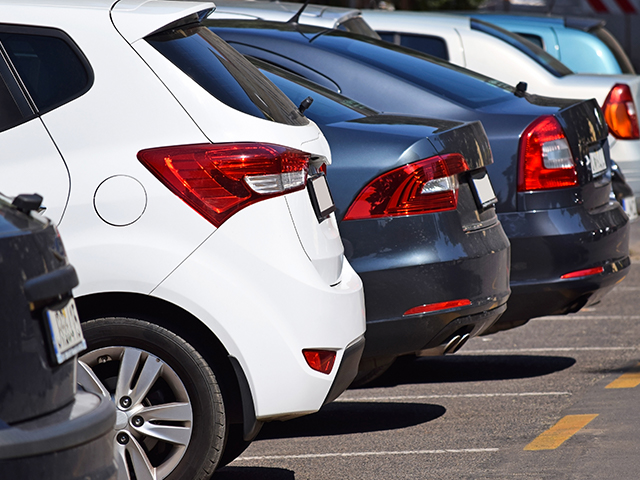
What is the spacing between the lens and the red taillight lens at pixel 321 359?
3.88m

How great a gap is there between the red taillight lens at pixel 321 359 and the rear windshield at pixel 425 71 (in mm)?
2387

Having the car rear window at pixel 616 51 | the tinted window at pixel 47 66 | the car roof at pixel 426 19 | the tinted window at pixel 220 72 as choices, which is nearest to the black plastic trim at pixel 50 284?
the tinted window at pixel 47 66

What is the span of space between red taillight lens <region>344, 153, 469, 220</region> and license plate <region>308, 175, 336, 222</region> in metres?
0.43

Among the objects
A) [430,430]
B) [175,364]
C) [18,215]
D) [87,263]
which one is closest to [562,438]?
[430,430]

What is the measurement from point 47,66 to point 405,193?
1.55 m

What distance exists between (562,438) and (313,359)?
152 cm

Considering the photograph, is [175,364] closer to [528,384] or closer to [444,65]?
[528,384]

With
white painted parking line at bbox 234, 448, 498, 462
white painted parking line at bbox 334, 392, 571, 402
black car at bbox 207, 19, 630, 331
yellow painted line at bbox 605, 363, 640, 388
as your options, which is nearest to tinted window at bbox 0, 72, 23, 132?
white painted parking line at bbox 234, 448, 498, 462

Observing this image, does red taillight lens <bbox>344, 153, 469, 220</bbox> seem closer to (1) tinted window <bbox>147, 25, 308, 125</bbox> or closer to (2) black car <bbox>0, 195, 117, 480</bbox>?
(1) tinted window <bbox>147, 25, 308, 125</bbox>

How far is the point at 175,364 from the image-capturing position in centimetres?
390

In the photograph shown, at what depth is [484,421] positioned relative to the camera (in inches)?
207

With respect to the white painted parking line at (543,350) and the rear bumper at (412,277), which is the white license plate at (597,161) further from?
the rear bumper at (412,277)

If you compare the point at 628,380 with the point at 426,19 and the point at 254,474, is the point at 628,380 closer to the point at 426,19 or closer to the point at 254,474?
the point at 254,474

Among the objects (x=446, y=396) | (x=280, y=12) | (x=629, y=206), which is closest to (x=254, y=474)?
(x=446, y=396)
